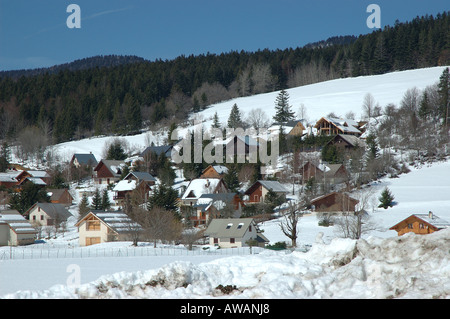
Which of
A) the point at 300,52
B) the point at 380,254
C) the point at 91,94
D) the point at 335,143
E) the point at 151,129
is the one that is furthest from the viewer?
the point at 300,52

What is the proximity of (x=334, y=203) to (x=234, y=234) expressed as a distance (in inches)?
630

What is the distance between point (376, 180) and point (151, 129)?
58.0m

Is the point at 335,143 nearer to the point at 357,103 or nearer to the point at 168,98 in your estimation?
the point at 357,103

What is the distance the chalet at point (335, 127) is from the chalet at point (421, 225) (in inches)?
1651

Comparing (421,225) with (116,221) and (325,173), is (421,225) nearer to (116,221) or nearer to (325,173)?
(325,173)

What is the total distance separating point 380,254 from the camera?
1388 centimetres

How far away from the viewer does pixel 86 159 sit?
3472 inches

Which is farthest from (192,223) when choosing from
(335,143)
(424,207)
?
(335,143)

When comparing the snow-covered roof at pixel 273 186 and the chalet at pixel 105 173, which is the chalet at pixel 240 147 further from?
the chalet at pixel 105 173

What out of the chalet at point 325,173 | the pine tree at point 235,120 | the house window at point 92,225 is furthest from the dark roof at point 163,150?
the house window at point 92,225

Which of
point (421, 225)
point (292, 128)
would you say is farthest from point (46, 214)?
point (292, 128)

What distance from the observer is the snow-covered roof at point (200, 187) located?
6288 cm

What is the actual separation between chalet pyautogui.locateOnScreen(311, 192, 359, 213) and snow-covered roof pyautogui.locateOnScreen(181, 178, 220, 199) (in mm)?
13317

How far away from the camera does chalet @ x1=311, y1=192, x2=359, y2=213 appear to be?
52638mm
